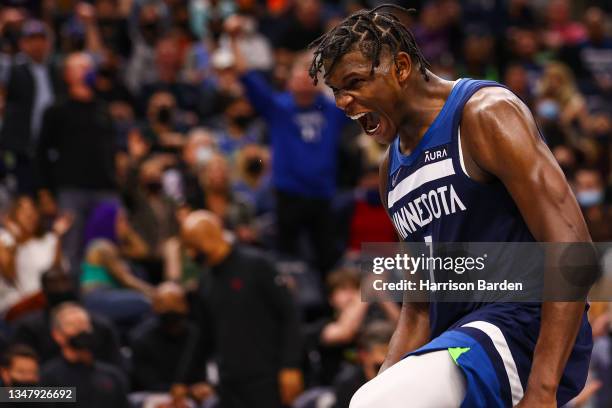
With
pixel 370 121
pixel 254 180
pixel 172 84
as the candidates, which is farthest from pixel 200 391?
pixel 172 84

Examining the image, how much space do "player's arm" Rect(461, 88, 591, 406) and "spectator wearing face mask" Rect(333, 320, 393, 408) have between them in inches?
134

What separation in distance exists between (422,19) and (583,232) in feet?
38.4

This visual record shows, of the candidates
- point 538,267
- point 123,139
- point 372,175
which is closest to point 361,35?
point 538,267

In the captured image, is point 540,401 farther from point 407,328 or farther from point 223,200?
point 223,200

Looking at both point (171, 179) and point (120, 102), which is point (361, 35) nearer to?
point (171, 179)

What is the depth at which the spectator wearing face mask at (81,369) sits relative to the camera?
623 cm

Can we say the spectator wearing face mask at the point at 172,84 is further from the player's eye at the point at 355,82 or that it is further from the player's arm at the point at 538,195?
the player's arm at the point at 538,195

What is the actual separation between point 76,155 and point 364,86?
20.4 ft

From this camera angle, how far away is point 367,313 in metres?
7.95

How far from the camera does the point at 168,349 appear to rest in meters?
8.13

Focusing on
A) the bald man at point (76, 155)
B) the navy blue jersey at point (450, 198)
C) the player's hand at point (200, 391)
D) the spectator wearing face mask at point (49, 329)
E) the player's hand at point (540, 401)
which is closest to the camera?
the player's hand at point (540, 401)

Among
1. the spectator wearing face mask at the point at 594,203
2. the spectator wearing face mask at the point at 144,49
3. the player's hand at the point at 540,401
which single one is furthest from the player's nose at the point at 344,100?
the spectator wearing face mask at the point at 144,49

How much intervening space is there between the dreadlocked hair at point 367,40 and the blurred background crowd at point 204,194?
1.63 metres

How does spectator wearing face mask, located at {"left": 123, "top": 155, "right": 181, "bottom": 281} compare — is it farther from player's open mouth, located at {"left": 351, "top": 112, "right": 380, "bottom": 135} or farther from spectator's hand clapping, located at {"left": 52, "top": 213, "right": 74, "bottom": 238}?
player's open mouth, located at {"left": 351, "top": 112, "right": 380, "bottom": 135}
